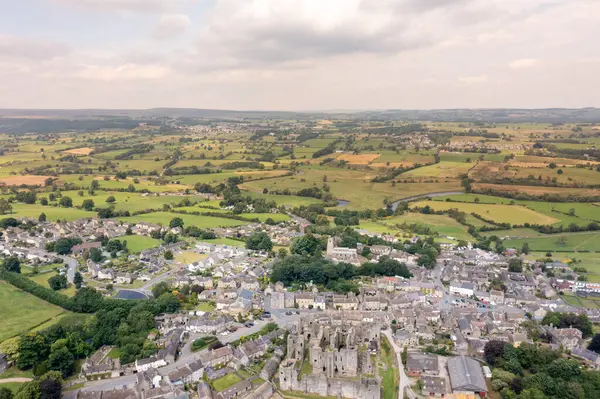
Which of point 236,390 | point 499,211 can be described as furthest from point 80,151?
point 236,390

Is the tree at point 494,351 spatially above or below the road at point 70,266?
above

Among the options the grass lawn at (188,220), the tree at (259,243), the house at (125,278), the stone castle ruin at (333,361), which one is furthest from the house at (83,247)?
the stone castle ruin at (333,361)

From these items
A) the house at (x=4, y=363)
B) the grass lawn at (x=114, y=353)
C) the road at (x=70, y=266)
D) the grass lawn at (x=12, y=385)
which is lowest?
the road at (x=70, y=266)

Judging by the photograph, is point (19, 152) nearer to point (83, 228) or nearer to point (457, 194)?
point (83, 228)

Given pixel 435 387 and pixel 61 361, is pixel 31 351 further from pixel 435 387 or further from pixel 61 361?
pixel 435 387

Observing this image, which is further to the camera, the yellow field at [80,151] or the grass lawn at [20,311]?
the yellow field at [80,151]

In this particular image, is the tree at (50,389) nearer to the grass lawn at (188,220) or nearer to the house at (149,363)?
the house at (149,363)
